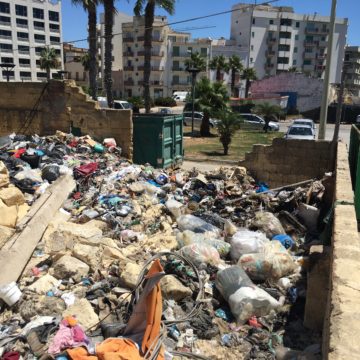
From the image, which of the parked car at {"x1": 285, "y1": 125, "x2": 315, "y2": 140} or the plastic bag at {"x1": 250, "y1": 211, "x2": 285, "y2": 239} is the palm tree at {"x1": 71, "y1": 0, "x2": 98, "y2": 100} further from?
the plastic bag at {"x1": 250, "y1": 211, "x2": 285, "y2": 239}

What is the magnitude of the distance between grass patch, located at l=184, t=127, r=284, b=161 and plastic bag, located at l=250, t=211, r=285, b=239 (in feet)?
28.9

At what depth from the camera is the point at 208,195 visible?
33.0 feet

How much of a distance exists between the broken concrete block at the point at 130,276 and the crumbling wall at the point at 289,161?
7.04m

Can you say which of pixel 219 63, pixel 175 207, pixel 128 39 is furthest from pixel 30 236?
pixel 128 39

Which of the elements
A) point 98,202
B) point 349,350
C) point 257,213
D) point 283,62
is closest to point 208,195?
point 257,213

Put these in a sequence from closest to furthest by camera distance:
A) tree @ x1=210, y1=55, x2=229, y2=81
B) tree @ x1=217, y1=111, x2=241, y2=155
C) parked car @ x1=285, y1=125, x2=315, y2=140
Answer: tree @ x1=217, y1=111, x2=241, y2=155
parked car @ x1=285, y1=125, x2=315, y2=140
tree @ x1=210, y1=55, x2=229, y2=81

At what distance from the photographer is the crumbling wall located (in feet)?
36.2

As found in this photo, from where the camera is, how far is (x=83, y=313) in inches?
182

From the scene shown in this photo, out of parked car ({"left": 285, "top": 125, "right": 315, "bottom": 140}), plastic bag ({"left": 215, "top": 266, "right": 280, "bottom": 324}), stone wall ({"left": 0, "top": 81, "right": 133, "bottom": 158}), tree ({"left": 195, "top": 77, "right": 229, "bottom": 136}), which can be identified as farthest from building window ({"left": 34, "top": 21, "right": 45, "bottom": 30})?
plastic bag ({"left": 215, "top": 266, "right": 280, "bottom": 324})

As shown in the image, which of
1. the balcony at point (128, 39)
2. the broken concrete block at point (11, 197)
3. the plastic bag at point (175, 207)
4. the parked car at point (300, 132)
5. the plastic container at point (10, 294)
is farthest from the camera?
the balcony at point (128, 39)

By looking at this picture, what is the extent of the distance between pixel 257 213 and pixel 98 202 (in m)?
3.34

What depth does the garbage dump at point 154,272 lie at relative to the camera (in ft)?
14.0

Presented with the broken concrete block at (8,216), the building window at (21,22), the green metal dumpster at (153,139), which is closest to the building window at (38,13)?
the building window at (21,22)

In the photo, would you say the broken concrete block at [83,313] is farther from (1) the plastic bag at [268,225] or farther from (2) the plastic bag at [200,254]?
(1) the plastic bag at [268,225]
